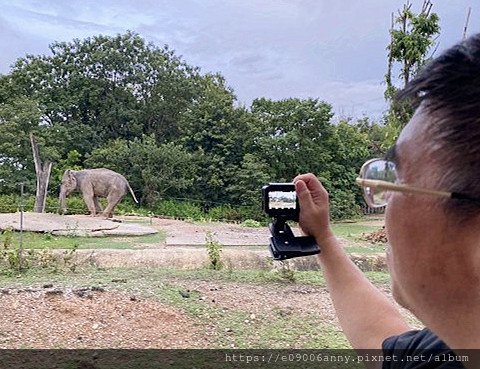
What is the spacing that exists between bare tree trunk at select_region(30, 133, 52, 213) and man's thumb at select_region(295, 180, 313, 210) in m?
4.87

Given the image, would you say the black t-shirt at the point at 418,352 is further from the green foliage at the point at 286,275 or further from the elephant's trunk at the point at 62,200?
the elephant's trunk at the point at 62,200

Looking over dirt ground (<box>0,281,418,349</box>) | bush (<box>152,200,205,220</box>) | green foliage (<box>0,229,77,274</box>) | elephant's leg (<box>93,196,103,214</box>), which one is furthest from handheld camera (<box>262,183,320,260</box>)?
elephant's leg (<box>93,196,103,214</box>)

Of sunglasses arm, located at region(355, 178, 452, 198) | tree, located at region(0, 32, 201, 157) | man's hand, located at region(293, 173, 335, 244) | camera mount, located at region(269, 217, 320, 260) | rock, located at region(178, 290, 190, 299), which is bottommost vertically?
rock, located at region(178, 290, 190, 299)

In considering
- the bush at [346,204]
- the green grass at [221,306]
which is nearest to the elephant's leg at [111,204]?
the green grass at [221,306]

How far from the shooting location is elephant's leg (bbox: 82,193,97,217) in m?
5.50

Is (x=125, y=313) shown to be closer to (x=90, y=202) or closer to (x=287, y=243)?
(x=287, y=243)

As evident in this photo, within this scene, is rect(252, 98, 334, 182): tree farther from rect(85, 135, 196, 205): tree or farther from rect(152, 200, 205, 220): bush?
rect(152, 200, 205, 220): bush

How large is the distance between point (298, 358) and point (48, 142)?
15.6ft

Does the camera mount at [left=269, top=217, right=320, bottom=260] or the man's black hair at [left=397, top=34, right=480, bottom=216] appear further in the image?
the camera mount at [left=269, top=217, right=320, bottom=260]

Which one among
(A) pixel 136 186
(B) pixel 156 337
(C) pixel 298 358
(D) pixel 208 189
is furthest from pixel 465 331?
(A) pixel 136 186

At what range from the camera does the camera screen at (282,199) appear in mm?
500

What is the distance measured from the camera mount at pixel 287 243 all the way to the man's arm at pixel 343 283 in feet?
0.05

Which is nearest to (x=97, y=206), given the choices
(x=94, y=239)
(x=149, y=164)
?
(x=149, y=164)

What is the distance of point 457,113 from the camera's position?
0.25 m
